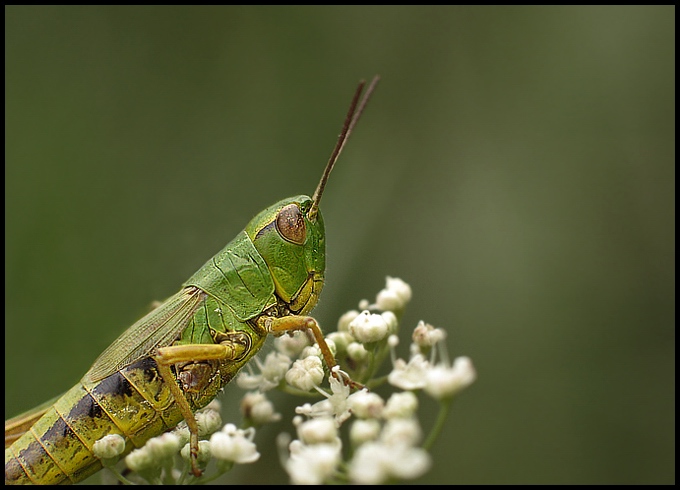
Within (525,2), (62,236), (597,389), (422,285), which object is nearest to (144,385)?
(62,236)

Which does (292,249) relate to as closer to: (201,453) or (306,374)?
(306,374)

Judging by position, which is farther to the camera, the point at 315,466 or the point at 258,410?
the point at 258,410

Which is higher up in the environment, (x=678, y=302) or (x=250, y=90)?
(x=250, y=90)

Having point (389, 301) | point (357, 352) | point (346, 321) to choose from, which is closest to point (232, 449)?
point (357, 352)

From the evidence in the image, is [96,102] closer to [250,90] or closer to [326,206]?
[250,90]

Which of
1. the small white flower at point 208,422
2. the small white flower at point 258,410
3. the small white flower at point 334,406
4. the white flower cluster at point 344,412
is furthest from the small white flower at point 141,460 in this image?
the small white flower at point 334,406

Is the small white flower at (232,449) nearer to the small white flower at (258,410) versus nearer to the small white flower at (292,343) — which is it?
the small white flower at (258,410)

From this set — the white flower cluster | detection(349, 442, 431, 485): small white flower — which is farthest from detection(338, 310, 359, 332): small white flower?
detection(349, 442, 431, 485): small white flower
